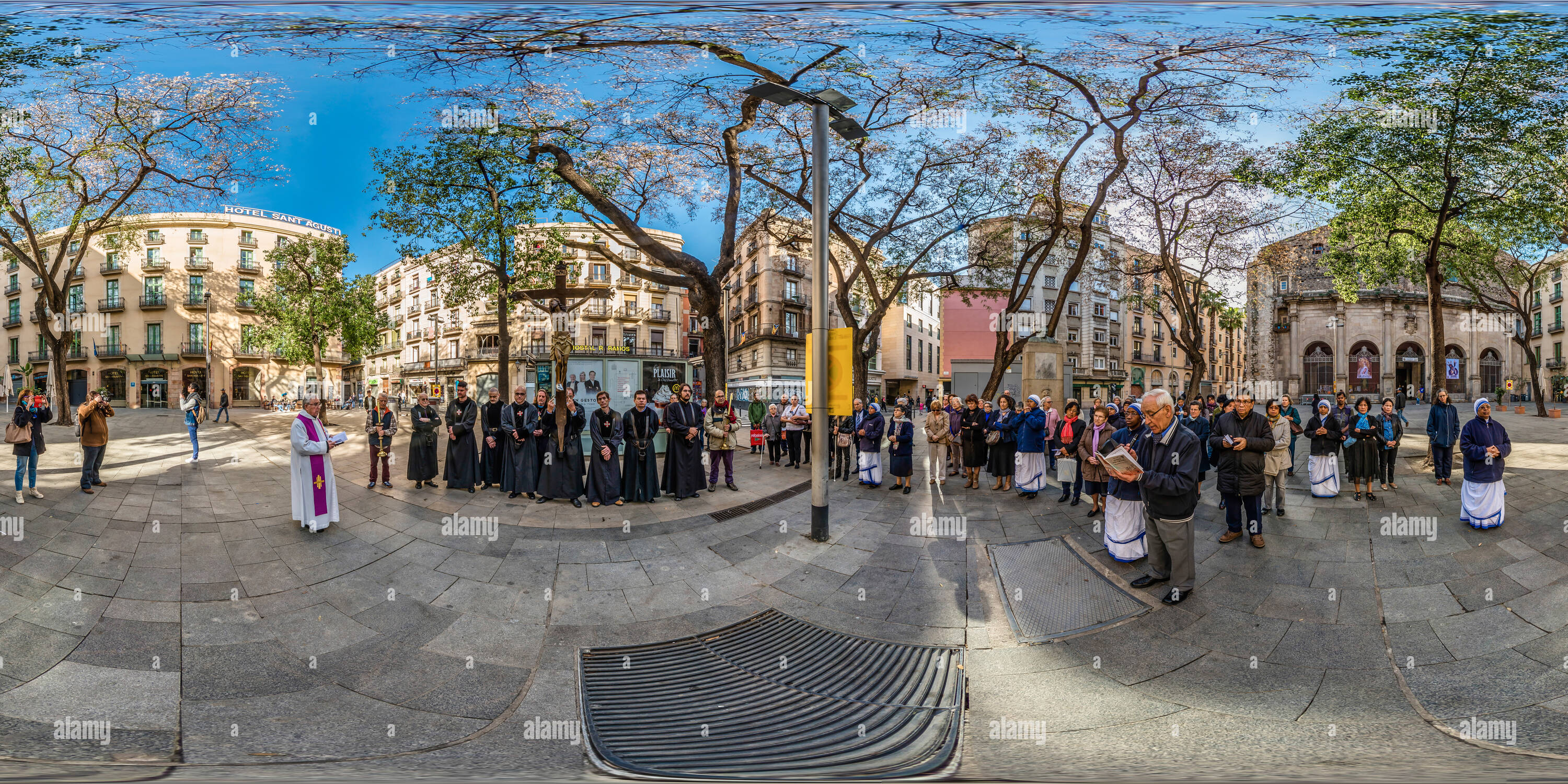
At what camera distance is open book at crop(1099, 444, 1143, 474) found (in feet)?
6.56

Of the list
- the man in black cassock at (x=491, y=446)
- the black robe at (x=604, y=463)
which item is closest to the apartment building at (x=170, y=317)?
the man in black cassock at (x=491, y=446)

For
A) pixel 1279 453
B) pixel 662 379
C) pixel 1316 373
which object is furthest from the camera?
pixel 662 379

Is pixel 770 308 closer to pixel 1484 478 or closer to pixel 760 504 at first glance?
pixel 760 504

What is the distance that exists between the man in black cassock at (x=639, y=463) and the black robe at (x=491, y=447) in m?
0.49

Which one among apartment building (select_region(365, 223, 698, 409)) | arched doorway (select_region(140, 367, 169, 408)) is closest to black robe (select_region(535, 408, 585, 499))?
apartment building (select_region(365, 223, 698, 409))

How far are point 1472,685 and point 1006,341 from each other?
1.94 metres

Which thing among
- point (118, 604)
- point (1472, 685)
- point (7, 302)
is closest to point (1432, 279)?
point (1472, 685)

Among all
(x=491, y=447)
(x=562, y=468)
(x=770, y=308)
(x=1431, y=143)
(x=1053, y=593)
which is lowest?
(x=1053, y=593)

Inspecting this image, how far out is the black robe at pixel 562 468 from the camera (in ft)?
6.55

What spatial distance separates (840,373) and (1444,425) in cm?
249

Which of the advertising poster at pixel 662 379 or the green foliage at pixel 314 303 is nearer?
the green foliage at pixel 314 303

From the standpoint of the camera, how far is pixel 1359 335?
7.26 ft

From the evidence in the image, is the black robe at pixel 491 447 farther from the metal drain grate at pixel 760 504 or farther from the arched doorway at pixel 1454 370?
the arched doorway at pixel 1454 370

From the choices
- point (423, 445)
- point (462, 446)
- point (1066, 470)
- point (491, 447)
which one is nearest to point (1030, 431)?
point (1066, 470)
